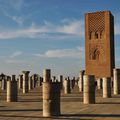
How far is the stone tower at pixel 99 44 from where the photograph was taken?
5991 cm

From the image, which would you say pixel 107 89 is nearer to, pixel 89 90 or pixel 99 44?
pixel 89 90

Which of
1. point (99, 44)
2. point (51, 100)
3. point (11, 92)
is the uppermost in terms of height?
point (99, 44)

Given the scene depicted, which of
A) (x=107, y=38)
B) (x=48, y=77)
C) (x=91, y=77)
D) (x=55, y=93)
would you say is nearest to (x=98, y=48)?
(x=107, y=38)

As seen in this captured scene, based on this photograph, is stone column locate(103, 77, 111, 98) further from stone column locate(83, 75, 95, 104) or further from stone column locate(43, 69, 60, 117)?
stone column locate(43, 69, 60, 117)

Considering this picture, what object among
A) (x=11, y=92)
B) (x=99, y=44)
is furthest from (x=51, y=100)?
(x=99, y=44)

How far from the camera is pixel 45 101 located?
14672 millimetres

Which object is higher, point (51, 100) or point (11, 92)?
point (11, 92)

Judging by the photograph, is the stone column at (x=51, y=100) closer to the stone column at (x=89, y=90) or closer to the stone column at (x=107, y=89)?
the stone column at (x=89, y=90)

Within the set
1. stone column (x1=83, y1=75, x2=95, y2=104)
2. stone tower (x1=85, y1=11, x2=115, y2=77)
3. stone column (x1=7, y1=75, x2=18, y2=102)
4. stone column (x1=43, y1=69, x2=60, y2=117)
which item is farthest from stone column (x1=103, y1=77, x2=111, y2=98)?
stone tower (x1=85, y1=11, x2=115, y2=77)

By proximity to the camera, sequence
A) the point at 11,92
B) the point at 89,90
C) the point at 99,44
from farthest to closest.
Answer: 1. the point at 99,44
2. the point at 11,92
3. the point at 89,90

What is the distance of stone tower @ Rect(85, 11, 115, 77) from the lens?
59906 millimetres

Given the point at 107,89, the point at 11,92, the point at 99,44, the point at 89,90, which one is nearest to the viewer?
the point at 89,90

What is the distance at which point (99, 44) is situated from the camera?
200 ft

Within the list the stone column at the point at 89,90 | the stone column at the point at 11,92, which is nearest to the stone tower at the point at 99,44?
the stone column at the point at 11,92
